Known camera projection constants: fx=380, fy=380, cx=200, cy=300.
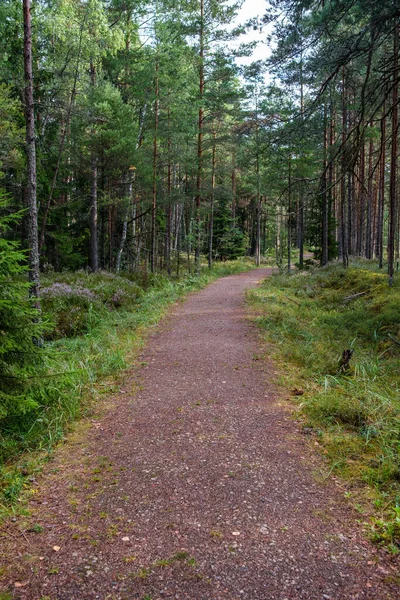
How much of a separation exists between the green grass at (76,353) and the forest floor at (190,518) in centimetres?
24

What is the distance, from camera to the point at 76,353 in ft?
20.6

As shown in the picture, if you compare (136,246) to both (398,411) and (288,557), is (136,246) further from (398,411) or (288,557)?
(288,557)

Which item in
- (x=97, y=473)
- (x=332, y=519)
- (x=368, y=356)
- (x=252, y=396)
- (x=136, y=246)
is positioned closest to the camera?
(x=332, y=519)

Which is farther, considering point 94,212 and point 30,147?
point 94,212

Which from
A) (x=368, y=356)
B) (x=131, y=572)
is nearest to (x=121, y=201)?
(x=368, y=356)

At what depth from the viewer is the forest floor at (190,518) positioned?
209 cm

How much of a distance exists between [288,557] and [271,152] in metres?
5.58

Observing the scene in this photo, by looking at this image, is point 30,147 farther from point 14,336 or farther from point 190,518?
point 190,518

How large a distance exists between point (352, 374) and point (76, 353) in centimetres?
434

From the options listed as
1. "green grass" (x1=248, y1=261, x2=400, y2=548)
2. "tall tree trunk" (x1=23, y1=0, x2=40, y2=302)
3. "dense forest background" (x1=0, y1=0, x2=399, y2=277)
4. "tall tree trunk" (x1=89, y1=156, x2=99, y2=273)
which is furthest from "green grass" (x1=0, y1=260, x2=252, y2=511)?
"dense forest background" (x1=0, y1=0, x2=399, y2=277)

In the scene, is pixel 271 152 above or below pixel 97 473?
above

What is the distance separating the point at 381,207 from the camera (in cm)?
1559

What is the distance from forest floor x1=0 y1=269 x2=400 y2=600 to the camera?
2092 mm

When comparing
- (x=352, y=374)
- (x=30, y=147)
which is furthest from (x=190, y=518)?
(x=30, y=147)
